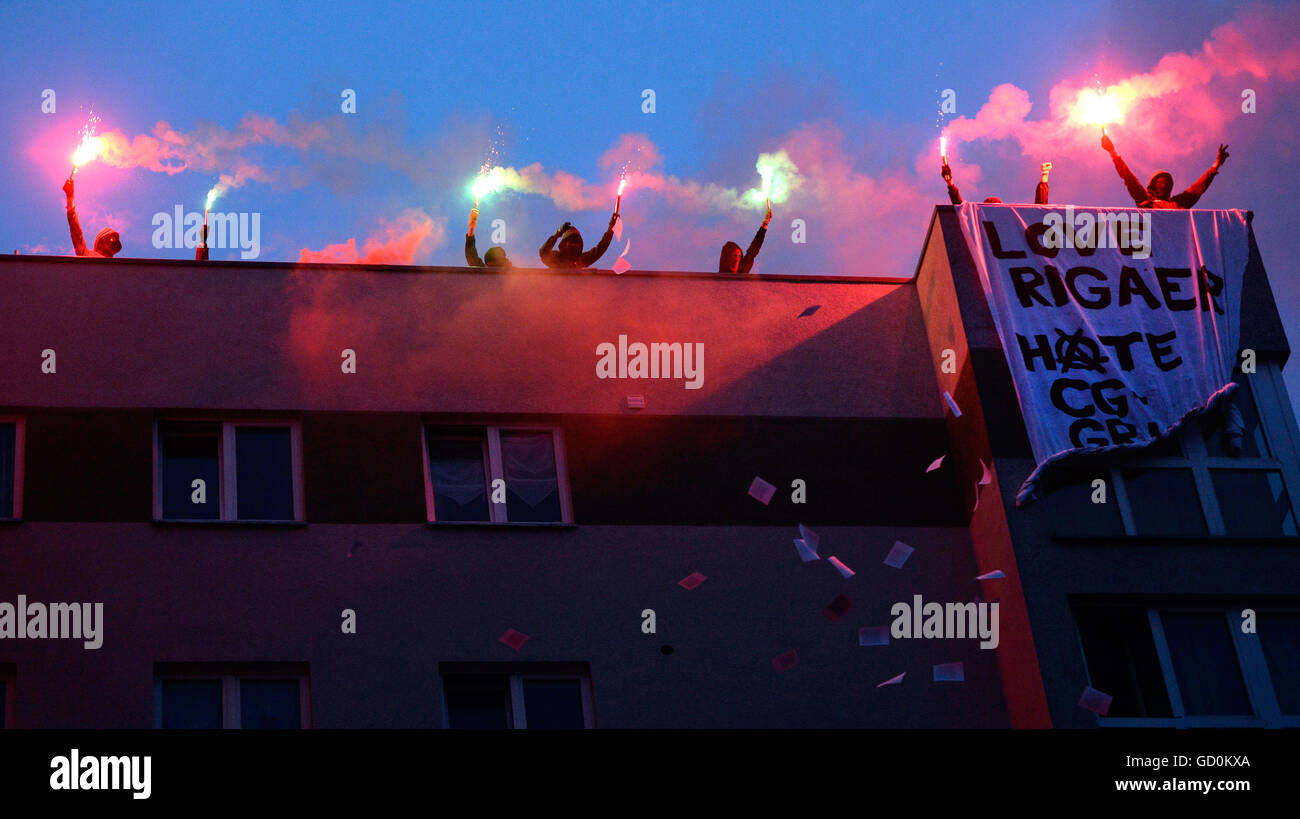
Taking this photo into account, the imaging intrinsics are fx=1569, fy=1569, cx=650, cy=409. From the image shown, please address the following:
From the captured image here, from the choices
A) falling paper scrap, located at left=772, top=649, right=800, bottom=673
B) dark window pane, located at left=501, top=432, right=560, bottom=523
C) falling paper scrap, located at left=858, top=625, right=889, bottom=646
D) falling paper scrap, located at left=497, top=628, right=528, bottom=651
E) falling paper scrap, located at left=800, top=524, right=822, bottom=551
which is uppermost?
dark window pane, located at left=501, top=432, right=560, bottom=523

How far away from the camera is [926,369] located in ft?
47.6

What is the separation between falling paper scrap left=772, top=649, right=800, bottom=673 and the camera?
41.8 ft

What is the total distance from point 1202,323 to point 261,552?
8.51m

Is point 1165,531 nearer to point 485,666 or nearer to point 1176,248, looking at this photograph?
point 1176,248

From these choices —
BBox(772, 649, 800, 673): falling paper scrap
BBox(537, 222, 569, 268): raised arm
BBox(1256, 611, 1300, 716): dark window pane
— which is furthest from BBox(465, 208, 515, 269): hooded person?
BBox(1256, 611, 1300, 716): dark window pane

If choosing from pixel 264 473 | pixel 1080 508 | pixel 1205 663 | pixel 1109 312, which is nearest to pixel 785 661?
pixel 1080 508

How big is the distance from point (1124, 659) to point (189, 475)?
7.87 meters

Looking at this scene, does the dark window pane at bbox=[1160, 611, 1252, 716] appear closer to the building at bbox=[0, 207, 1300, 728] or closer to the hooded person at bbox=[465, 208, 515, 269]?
the building at bbox=[0, 207, 1300, 728]

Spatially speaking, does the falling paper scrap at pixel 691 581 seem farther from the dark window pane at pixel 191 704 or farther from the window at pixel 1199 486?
the dark window pane at pixel 191 704

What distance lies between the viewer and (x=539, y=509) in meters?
13.5

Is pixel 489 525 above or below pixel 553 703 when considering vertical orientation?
above

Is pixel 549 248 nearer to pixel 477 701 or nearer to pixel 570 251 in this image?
pixel 570 251

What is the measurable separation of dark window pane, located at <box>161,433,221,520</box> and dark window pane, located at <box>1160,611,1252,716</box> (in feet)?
26.0

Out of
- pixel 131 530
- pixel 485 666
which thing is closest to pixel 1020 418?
pixel 485 666
